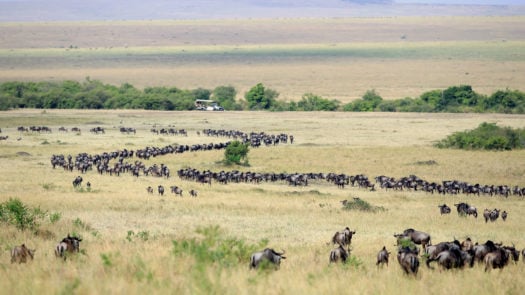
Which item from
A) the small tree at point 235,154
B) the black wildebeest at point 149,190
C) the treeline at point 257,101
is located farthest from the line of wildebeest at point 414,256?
the treeline at point 257,101

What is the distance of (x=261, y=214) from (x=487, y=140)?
29765 mm

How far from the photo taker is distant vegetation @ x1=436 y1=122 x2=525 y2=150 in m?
50.8

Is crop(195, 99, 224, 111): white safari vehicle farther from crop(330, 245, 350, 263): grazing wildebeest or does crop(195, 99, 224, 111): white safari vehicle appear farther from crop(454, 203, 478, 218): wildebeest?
crop(330, 245, 350, 263): grazing wildebeest

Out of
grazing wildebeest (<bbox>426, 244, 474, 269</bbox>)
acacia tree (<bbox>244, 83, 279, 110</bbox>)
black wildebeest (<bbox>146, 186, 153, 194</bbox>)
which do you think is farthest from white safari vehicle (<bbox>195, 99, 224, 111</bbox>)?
grazing wildebeest (<bbox>426, 244, 474, 269</bbox>)

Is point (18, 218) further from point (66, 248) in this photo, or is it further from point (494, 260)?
point (494, 260)

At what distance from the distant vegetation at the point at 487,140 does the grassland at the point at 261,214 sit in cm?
148

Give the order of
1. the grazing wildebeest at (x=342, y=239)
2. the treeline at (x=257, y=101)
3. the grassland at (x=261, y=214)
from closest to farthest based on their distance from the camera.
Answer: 1. the grassland at (x=261, y=214)
2. the grazing wildebeest at (x=342, y=239)
3. the treeline at (x=257, y=101)

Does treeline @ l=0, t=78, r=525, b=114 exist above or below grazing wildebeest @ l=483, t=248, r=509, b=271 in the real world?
below

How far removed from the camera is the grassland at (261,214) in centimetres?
1078

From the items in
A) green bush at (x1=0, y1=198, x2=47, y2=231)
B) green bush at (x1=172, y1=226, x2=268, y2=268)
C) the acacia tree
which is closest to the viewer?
green bush at (x1=172, y1=226, x2=268, y2=268)

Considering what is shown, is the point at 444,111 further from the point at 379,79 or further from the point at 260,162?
the point at 379,79

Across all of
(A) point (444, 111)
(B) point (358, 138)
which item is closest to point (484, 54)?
(A) point (444, 111)

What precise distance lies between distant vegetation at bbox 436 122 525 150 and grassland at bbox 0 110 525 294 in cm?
148

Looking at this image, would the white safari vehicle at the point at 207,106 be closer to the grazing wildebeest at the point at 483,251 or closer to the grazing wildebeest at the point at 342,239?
the grazing wildebeest at the point at 342,239
